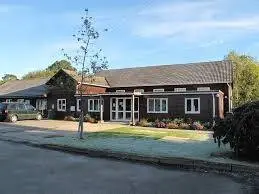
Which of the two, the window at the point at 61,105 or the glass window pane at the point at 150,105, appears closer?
the glass window pane at the point at 150,105

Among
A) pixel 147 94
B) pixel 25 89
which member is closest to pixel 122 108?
pixel 147 94

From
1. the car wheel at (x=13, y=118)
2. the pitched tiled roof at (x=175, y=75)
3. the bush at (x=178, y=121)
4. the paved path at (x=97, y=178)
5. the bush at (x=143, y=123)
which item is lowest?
the paved path at (x=97, y=178)

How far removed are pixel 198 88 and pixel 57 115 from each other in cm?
1526

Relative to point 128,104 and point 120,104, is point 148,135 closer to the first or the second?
point 128,104

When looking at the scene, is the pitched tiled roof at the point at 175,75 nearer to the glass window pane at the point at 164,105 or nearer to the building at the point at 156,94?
the building at the point at 156,94

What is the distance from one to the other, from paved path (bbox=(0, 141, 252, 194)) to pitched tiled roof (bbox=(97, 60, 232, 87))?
2951 centimetres

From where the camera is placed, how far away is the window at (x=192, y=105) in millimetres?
36250

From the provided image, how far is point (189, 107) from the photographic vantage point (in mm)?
36688

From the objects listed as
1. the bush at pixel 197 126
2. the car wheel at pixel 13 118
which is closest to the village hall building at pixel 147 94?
the bush at pixel 197 126

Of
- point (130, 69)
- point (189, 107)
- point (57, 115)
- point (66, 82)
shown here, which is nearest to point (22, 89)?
point (57, 115)

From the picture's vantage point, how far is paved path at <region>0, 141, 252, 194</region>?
9.41 metres

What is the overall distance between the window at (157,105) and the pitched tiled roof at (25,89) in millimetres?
14011

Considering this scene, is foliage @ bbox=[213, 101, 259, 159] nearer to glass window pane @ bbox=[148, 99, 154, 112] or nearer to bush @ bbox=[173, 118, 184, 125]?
bush @ bbox=[173, 118, 184, 125]

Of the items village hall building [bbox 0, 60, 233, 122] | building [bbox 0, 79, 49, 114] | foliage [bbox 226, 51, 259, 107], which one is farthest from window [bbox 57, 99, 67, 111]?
foliage [bbox 226, 51, 259, 107]
